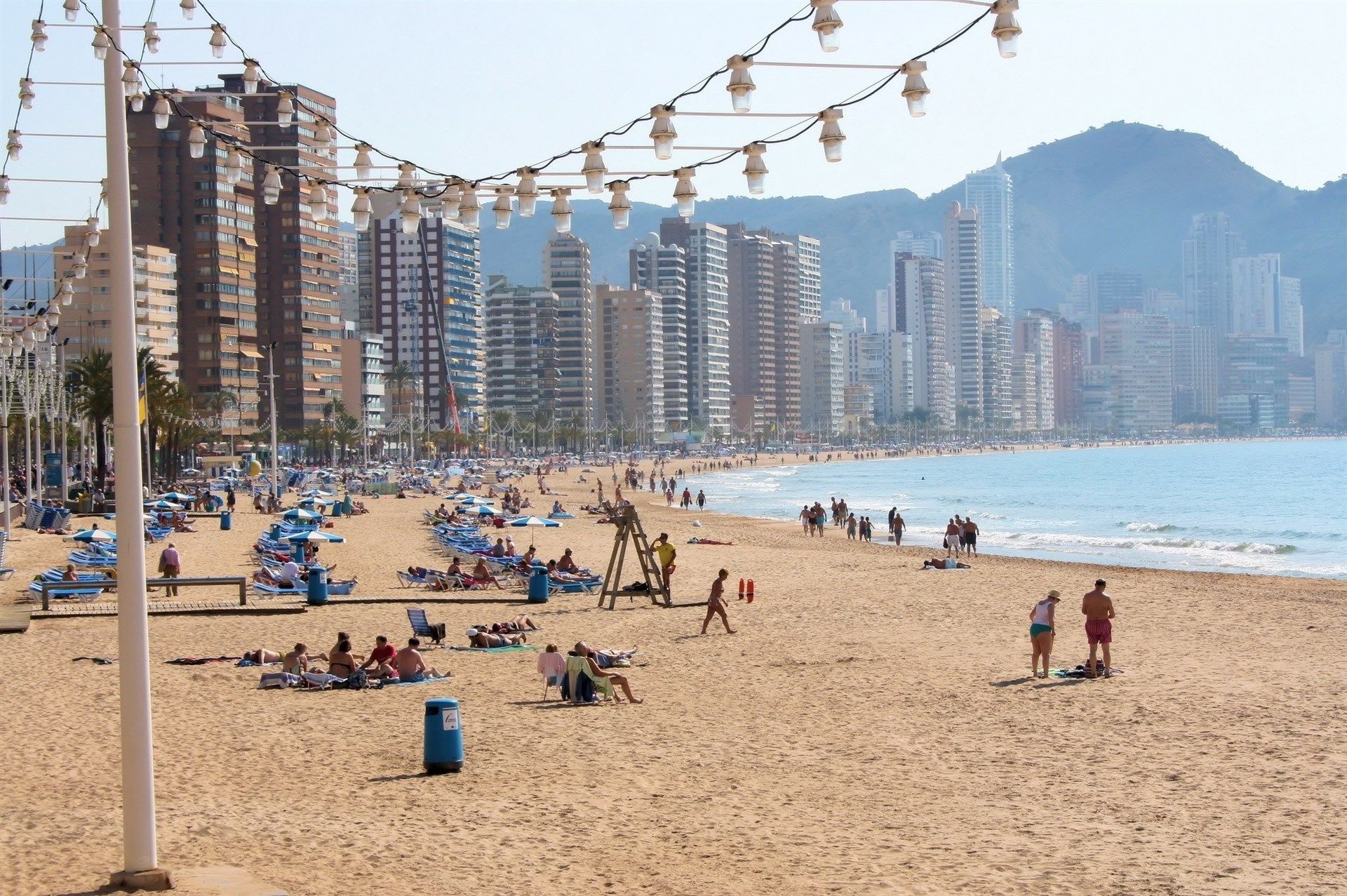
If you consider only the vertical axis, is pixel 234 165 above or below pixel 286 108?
below

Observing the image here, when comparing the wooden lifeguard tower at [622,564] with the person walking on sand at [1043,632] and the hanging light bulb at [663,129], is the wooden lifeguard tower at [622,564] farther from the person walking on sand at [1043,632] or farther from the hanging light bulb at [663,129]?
the hanging light bulb at [663,129]

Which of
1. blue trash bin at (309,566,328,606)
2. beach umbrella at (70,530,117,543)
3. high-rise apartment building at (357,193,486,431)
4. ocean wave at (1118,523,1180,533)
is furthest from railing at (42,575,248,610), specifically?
high-rise apartment building at (357,193,486,431)

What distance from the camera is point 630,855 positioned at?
9.48 m

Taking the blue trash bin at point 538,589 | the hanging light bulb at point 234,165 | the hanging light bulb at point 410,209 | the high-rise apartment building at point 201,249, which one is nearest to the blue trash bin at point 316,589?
the blue trash bin at point 538,589

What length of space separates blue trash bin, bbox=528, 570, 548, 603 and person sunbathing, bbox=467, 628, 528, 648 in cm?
509

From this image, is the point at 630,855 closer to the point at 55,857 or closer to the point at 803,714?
the point at 55,857

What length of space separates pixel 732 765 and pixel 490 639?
7933 millimetres

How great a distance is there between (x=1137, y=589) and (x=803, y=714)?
17343 millimetres

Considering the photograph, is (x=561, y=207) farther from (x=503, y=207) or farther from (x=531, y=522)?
(x=531, y=522)

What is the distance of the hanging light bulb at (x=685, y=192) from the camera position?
10406 millimetres

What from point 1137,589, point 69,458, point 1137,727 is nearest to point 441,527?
point 1137,589

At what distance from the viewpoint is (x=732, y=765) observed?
12297mm

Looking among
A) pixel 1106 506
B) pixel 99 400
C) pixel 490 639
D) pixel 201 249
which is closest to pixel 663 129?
pixel 490 639

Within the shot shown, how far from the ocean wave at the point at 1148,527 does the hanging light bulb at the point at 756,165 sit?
54.1 meters
